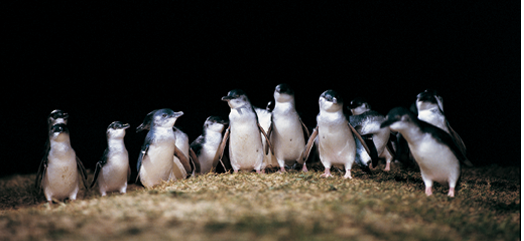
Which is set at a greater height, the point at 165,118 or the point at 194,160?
the point at 165,118

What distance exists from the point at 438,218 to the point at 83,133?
665cm

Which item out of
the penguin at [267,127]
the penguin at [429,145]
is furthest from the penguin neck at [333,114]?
the penguin at [267,127]

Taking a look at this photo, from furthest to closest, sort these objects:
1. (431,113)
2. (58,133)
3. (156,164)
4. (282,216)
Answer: (156,164) → (431,113) → (58,133) → (282,216)

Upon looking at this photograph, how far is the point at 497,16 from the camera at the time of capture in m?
6.55

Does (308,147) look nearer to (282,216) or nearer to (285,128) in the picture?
(285,128)

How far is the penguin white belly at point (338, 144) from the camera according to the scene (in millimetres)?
4020

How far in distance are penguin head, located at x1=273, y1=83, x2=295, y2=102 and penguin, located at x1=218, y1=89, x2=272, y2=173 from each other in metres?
0.39

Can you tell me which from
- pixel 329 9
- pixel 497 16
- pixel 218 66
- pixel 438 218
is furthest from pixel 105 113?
pixel 497 16

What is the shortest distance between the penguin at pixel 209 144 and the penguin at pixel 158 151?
67cm

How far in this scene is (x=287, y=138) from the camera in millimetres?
4531

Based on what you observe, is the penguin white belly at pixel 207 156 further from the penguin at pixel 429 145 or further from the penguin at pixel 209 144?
the penguin at pixel 429 145

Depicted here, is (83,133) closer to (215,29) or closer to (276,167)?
(215,29)

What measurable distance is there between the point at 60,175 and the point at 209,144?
190 centimetres

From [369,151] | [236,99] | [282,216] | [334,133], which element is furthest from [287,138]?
[282,216]
